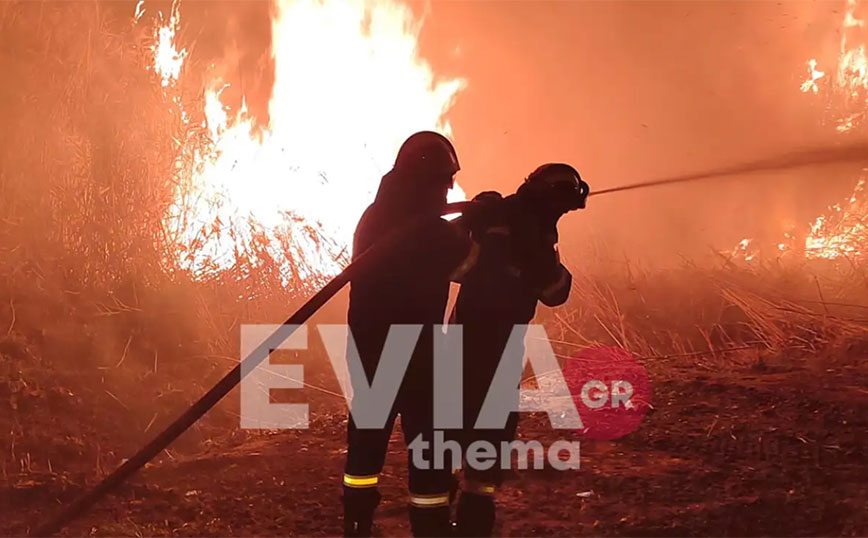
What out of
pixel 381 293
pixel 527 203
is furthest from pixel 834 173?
pixel 381 293

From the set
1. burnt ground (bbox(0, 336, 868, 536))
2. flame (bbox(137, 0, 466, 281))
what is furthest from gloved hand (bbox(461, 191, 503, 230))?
flame (bbox(137, 0, 466, 281))

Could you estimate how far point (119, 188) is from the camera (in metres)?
6.79

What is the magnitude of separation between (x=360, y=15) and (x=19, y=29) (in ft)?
11.8

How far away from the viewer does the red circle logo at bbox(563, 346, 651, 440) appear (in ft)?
16.7

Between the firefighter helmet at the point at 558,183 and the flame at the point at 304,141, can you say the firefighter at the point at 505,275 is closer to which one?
the firefighter helmet at the point at 558,183

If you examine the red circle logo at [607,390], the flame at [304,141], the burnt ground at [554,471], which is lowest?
the burnt ground at [554,471]

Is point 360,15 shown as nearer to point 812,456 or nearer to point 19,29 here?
point 19,29

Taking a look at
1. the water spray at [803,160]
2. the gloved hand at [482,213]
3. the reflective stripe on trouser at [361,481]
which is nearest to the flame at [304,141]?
the water spray at [803,160]

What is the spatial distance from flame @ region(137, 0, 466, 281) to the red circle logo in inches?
106

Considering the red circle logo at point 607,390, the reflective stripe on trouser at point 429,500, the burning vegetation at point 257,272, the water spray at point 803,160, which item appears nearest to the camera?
the reflective stripe on trouser at point 429,500

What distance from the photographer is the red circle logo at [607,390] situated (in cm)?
510

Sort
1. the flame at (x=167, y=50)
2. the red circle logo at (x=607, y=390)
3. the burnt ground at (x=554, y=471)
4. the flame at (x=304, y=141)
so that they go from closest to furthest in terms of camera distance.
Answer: the burnt ground at (x=554, y=471), the red circle logo at (x=607, y=390), the flame at (x=304, y=141), the flame at (x=167, y=50)

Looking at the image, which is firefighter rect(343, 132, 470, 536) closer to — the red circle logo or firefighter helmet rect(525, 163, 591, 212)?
firefighter helmet rect(525, 163, 591, 212)

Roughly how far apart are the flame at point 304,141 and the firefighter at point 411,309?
396cm
